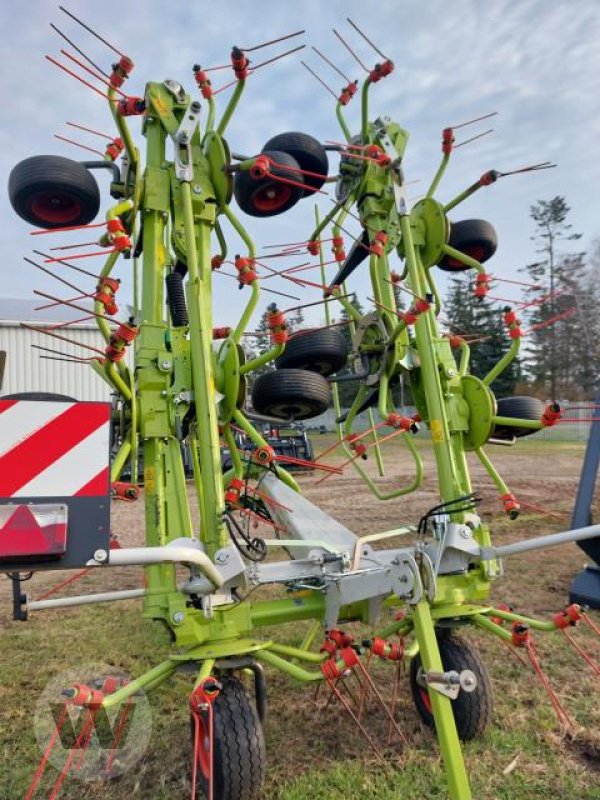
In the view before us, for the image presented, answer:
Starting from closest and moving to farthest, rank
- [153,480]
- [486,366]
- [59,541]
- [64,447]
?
[59,541] < [64,447] < [153,480] < [486,366]

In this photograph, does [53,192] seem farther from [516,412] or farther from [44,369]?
[44,369]

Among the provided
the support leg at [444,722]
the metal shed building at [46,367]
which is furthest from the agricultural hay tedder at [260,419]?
the metal shed building at [46,367]

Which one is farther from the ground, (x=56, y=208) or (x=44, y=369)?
(x=44, y=369)

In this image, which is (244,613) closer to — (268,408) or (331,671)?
(331,671)

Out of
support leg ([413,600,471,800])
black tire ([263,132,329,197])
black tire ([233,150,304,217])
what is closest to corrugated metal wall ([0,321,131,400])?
black tire ([263,132,329,197])

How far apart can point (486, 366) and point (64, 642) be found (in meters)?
32.3

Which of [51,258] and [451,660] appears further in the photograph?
[451,660]

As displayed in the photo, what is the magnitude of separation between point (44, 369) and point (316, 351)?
1671cm

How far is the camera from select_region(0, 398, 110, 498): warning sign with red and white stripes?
1.89 meters

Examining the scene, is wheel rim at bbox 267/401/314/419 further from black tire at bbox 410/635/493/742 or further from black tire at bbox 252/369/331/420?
black tire at bbox 410/635/493/742

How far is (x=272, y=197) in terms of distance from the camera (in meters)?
3.88

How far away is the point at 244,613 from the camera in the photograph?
2.99 m

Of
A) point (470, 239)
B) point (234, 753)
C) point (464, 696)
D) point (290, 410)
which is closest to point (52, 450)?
point (234, 753)

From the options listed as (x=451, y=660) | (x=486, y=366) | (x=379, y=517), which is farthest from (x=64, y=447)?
(x=486, y=366)
